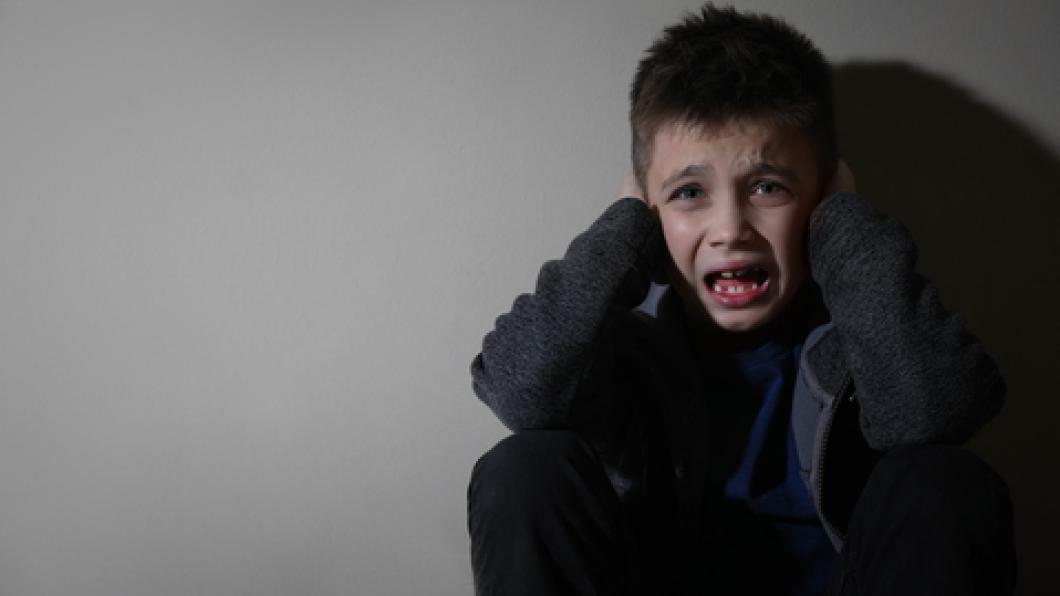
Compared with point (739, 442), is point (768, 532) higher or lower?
lower

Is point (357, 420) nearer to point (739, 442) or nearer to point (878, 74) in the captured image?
point (739, 442)

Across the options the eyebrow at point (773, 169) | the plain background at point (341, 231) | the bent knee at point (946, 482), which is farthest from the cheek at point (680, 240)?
the bent knee at point (946, 482)

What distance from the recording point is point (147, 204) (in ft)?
3.77

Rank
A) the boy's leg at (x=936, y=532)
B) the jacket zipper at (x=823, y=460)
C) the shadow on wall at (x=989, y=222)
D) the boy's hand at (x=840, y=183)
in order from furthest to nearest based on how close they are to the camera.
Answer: the shadow on wall at (x=989, y=222), the boy's hand at (x=840, y=183), the jacket zipper at (x=823, y=460), the boy's leg at (x=936, y=532)

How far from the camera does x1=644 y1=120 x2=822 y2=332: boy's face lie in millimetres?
904

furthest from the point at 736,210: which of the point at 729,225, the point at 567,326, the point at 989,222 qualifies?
the point at 989,222

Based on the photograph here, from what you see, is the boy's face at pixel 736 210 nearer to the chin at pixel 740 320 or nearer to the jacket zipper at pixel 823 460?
the chin at pixel 740 320

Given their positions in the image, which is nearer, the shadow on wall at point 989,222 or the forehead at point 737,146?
the forehead at point 737,146

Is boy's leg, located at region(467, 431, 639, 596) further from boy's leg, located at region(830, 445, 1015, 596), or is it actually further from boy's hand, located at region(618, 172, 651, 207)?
boy's hand, located at region(618, 172, 651, 207)

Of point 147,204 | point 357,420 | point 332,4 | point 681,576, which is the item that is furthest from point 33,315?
point 681,576

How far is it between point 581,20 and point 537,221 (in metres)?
0.30

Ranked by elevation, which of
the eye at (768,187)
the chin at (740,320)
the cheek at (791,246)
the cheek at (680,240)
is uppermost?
the eye at (768,187)

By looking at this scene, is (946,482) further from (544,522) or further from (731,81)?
(731,81)

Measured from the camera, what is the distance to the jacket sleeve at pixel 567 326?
2.72 ft
